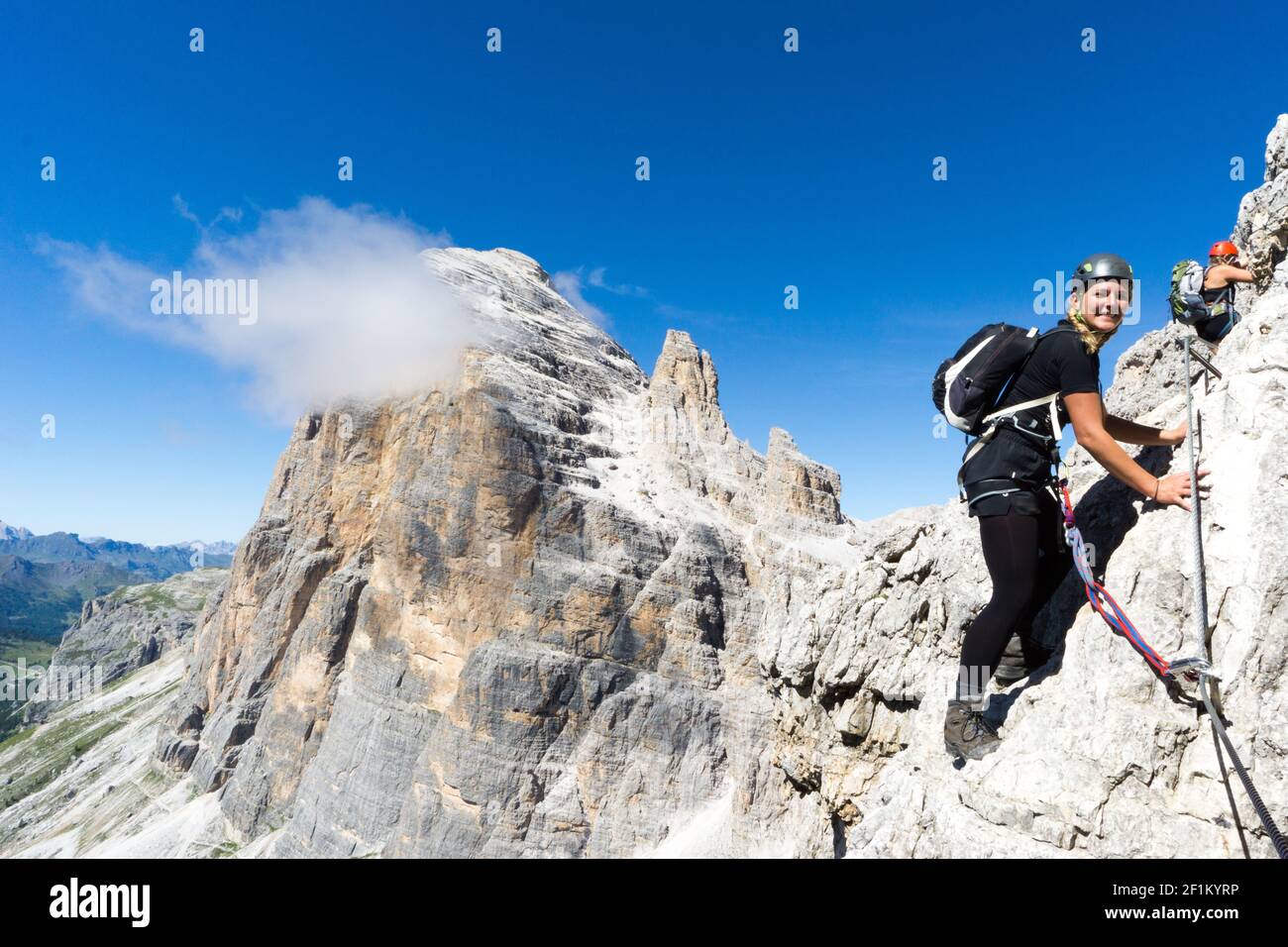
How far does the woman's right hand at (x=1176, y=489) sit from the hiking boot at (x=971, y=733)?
2.94 meters

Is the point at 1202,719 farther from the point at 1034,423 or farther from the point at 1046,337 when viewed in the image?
the point at 1046,337

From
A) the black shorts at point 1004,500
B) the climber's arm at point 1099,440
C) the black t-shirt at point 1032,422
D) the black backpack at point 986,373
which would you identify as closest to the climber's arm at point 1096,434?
the climber's arm at point 1099,440

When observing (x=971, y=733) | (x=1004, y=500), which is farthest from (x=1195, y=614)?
(x=971, y=733)

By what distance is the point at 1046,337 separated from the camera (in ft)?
19.9

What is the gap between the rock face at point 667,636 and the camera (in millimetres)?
6176

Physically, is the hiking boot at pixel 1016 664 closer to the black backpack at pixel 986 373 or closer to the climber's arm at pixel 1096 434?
the climber's arm at pixel 1096 434

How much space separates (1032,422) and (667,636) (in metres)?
54.5

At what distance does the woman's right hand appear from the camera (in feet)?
20.3

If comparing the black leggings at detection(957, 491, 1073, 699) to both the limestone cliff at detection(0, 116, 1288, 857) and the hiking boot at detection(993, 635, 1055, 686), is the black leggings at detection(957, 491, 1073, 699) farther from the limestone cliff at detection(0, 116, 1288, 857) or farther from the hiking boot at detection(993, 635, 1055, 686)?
the limestone cliff at detection(0, 116, 1288, 857)

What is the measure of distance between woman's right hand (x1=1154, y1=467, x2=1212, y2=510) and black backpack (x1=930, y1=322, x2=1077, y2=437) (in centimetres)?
155

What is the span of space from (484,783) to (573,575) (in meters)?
19.0

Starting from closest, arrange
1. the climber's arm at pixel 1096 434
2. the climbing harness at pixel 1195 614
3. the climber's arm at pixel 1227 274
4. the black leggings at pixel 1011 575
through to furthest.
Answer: the climbing harness at pixel 1195 614 < the climber's arm at pixel 1096 434 < the black leggings at pixel 1011 575 < the climber's arm at pixel 1227 274

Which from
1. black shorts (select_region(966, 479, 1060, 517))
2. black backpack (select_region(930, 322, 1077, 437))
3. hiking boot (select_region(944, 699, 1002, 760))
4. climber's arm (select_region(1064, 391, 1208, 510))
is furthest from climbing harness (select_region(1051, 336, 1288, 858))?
hiking boot (select_region(944, 699, 1002, 760))
